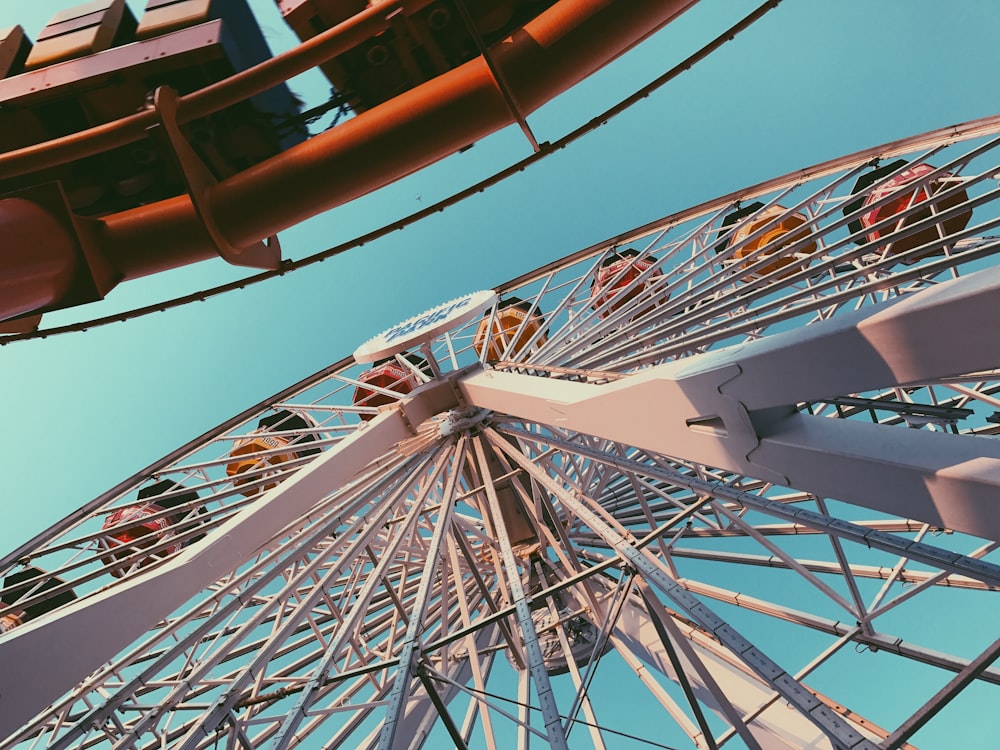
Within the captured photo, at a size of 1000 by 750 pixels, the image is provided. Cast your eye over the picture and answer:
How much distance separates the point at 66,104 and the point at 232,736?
246 inches

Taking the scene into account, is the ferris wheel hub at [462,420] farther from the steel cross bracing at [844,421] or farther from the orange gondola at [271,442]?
the steel cross bracing at [844,421]

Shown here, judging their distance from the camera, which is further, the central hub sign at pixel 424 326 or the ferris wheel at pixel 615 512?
the central hub sign at pixel 424 326

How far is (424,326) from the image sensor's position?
13.1m

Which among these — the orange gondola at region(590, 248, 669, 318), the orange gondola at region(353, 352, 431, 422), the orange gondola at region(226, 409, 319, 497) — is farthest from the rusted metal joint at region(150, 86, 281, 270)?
the orange gondola at region(353, 352, 431, 422)

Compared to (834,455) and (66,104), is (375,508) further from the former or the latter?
(834,455)

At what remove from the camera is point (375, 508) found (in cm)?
1089

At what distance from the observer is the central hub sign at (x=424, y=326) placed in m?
12.5

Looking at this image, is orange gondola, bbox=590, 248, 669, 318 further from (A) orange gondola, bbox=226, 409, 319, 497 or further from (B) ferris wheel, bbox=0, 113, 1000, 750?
(A) orange gondola, bbox=226, 409, 319, 497

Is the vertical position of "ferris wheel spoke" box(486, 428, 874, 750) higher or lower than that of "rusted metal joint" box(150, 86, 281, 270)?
lower

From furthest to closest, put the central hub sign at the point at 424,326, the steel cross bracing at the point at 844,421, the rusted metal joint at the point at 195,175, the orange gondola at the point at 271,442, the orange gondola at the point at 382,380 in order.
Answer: the orange gondola at the point at 382,380 < the orange gondola at the point at 271,442 < the central hub sign at the point at 424,326 < the rusted metal joint at the point at 195,175 < the steel cross bracing at the point at 844,421

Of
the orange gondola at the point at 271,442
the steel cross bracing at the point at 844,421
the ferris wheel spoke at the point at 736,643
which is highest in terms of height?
the orange gondola at the point at 271,442

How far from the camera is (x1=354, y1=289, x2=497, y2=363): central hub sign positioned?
1252 cm

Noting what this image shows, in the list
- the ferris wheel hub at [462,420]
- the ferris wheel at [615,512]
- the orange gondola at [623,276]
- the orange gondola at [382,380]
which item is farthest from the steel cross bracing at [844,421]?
the orange gondola at [382,380]

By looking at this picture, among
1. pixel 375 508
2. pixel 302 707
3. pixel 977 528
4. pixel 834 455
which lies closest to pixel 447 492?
pixel 375 508
